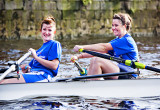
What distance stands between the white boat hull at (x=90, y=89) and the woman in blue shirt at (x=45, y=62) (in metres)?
0.17

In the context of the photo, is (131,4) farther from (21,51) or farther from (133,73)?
(133,73)

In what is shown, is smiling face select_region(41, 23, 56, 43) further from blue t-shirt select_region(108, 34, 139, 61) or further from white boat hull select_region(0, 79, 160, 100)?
blue t-shirt select_region(108, 34, 139, 61)

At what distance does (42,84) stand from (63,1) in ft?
38.8

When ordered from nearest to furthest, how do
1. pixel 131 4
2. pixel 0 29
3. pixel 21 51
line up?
pixel 21 51
pixel 0 29
pixel 131 4

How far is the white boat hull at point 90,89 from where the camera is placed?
584 cm

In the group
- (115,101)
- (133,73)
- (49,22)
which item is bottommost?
(115,101)

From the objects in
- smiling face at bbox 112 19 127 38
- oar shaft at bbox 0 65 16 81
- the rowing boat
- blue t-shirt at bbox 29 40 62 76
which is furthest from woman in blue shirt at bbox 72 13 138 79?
oar shaft at bbox 0 65 16 81

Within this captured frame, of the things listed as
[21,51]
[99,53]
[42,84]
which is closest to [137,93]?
[99,53]

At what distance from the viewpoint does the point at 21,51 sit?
1323 cm

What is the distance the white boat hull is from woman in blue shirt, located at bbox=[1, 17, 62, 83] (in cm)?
17

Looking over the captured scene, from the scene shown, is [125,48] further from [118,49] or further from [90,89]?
[90,89]

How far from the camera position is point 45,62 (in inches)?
233

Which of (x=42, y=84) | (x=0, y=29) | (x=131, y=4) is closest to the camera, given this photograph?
(x=42, y=84)

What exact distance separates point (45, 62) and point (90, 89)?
83cm
